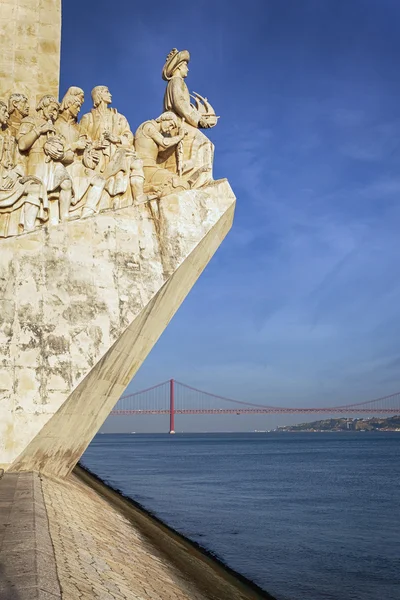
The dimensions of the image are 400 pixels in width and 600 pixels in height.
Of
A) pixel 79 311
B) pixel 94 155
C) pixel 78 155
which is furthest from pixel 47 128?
Answer: pixel 79 311

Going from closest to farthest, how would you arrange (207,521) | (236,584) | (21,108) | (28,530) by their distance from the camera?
(28,530) < (236,584) < (21,108) < (207,521)

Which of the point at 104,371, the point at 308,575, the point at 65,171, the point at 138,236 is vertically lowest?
the point at 308,575

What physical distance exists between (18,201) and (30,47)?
2170mm

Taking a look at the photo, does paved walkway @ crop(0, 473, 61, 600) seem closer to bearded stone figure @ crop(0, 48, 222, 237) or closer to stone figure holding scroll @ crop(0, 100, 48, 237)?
stone figure holding scroll @ crop(0, 100, 48, 237)

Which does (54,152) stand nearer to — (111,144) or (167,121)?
(111,144)

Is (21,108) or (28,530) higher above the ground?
(21,108)

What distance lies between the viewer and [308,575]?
7.50m

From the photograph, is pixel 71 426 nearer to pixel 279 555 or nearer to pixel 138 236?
pixel 138 236

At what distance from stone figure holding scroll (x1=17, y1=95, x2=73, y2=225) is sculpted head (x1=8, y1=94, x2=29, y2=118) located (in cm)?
11

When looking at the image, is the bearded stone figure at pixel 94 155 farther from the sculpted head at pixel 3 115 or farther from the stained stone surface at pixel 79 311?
the stained stone surface at pixel 79 311

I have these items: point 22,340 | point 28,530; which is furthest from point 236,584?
point 28,530

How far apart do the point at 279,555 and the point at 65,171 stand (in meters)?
5.40

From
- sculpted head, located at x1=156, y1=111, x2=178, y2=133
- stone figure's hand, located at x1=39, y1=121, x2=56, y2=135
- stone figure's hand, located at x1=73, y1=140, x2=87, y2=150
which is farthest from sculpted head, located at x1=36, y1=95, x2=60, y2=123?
sculpted head, located at x1=156, y1=111, x2=178, y2=133

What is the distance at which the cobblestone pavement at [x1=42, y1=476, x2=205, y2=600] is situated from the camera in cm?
292
